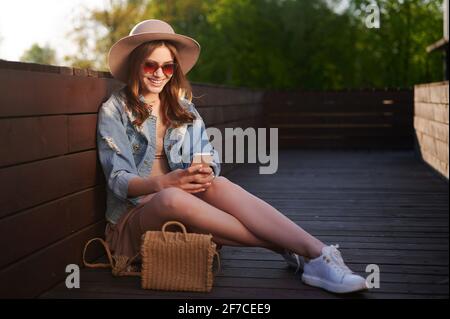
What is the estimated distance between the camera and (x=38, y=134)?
2.34m

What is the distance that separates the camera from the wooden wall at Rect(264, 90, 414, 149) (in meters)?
9.37

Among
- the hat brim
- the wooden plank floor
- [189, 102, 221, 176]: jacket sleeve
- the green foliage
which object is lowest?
the wooden plank floor

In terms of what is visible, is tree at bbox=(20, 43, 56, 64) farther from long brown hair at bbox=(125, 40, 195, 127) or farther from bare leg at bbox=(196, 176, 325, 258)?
bare leg at bbox=(196, 176, 325, 258)

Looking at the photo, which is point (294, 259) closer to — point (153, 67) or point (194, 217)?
point (194, 217)

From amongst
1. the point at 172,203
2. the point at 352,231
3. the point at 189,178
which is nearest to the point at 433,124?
the point at 352,231

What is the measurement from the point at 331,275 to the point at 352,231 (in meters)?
1.24

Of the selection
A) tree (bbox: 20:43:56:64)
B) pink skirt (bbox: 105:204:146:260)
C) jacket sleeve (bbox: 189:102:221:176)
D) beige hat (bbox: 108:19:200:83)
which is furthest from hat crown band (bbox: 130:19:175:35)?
tree (bbox: 20:43:56:64)

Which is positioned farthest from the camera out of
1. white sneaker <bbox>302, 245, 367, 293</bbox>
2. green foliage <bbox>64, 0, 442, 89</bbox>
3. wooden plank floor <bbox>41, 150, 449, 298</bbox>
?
green foliage <bbox>64, 0, 442, 89</bbox>

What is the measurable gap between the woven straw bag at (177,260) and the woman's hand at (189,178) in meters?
0.19

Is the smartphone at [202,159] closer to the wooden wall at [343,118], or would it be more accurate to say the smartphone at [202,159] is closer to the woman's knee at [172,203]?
the woman's knee at [172,203]

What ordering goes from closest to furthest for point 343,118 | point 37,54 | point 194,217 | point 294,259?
1. point 194,217
2. point 294,259
3. point 343,118
4. point 37,54

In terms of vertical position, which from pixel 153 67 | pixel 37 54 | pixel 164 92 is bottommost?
pixel 164 92

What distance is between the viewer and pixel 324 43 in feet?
43.4
